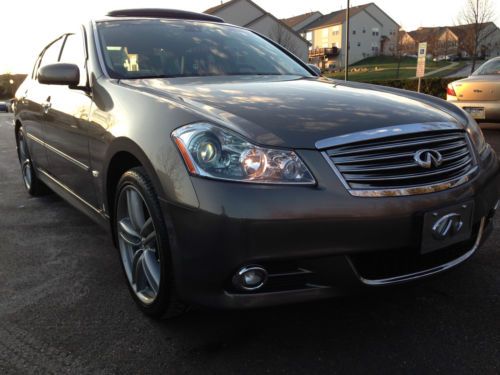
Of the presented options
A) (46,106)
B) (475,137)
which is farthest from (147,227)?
(46,106)

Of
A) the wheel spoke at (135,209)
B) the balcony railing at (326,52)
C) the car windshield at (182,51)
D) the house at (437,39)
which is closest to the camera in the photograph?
the wheel spoke at (135,209)

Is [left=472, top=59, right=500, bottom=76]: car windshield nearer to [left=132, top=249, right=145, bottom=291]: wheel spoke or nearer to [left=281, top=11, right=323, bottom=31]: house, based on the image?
[left=132, top=249, right=145, bottom=291]: wheel spoke

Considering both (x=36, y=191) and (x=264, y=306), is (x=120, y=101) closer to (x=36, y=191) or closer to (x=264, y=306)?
(x=264, y=306)

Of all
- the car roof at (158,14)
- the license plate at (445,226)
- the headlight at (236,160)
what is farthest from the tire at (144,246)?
the car roof at (158,14)

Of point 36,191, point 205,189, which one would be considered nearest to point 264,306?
point 205,189

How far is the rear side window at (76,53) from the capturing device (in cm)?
Answer: 303

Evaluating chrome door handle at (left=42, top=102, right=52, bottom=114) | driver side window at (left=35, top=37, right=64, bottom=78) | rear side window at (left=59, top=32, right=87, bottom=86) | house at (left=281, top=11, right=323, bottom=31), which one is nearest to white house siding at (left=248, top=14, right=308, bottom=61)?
house at (left=281, top=11, right=323, bottom=31)

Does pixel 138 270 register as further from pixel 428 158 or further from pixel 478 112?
pixel 478 112

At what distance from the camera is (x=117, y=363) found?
6.70 feet

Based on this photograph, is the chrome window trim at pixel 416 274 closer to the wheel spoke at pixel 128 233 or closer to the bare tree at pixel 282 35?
the wheel spoke at pixel 128 233

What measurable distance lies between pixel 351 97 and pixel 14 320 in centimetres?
204

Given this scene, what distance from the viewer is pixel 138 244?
2441mm

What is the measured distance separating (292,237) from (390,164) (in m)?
0.52

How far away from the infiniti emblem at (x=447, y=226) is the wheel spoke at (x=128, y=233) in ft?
4.53
